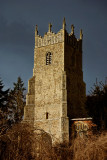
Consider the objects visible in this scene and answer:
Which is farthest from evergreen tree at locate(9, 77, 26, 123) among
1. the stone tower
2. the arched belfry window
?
the arched belfry window

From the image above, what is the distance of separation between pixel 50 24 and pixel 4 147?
2956 cm

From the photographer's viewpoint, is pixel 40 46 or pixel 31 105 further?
pixel 40 46

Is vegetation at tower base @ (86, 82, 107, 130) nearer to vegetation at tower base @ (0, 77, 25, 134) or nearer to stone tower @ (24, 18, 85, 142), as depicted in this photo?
stone tower @ (24, 18, 85, 142)

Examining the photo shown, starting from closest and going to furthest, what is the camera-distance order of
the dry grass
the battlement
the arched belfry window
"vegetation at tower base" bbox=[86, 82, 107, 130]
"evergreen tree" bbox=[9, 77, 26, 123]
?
the dry grass < "vegetation at tower base" bbox=[86, 82, 107, 130] < the arched belfry window < the battlement < "evergreen tree" bbox=[9, 77, 26, 123]

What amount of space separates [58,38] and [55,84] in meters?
6.36

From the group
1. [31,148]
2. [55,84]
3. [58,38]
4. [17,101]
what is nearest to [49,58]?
[58,38]

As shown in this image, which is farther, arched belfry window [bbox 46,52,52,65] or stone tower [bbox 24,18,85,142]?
arched belfry window [bbox 46,52,52,65]

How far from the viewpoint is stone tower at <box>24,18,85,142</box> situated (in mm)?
33906

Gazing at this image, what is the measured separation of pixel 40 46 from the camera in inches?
1529

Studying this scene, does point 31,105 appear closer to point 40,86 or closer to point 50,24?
point 40,86

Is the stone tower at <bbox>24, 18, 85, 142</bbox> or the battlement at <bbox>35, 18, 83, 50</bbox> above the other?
the battlement at <bbox>35, 18, 83, 50</bbox>

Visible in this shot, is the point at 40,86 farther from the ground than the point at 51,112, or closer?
farther from the ground

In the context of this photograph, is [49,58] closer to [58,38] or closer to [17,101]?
[58,38]

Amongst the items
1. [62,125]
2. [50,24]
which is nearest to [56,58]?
[50,24]
